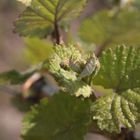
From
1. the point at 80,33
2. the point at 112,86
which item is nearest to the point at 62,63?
the point at 112,86

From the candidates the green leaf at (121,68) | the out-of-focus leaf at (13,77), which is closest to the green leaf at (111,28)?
the out-of-focus leaf at (13,77)

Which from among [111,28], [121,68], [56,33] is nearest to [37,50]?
[111,28]

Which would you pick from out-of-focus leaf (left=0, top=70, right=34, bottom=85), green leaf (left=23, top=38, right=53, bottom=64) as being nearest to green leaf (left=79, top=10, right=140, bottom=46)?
A: green leaf (left=23, top=38, right=53, bottom=64)

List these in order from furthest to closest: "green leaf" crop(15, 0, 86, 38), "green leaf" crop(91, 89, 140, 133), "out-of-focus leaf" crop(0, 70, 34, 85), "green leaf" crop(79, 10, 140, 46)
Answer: "green leaf" crop(79, 10, 140, 46) → "out-of-focus leaf" crop(0, 70, 34, 85) → "green leaf" crop(15, 0, 86, 38) → "green leaf" crop(91, 89, 140, 133)

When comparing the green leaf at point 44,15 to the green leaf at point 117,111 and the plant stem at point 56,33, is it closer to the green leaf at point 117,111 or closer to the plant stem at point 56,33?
the plant stem at point 56,33

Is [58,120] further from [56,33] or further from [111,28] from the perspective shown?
[111,28]

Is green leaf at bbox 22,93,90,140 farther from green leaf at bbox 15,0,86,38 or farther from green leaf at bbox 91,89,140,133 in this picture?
green leaf at bbox 15,0,86,38
